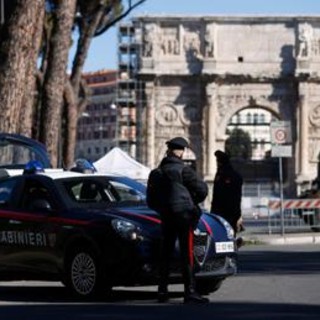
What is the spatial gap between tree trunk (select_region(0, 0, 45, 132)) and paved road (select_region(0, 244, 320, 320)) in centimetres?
720

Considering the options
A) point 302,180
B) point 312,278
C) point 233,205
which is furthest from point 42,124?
point 302,180

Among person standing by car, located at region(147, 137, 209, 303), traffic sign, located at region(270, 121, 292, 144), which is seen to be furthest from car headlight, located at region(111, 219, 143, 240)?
traffic sign, located at region(270, 121, 292, 144)

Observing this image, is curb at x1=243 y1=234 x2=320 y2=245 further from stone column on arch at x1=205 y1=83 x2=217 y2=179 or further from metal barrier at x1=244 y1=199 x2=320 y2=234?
stone column on arch at x1=205 y1=83 x2=217 y2=179

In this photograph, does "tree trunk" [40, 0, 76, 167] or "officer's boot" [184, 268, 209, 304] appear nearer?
"officer's boot" [184, 268, 209, 304]

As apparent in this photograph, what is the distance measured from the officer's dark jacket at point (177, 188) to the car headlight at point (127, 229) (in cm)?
38

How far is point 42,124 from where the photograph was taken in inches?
1061

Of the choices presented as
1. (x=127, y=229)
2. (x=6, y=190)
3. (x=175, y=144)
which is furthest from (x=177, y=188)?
(x=6, y=190)

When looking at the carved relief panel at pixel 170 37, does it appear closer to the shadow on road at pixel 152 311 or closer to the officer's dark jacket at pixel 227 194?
the officer's dark jacket at pixel 227 194

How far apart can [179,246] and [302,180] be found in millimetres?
59229

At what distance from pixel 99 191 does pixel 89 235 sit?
116 centimetres

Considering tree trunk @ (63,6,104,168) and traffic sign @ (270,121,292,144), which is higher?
tree trunk @ (63,6,104,168)

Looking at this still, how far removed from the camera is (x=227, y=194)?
1658 centimetres

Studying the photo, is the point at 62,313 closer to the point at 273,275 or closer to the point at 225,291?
the point at 225,291

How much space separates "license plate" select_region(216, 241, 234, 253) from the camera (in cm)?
1189
